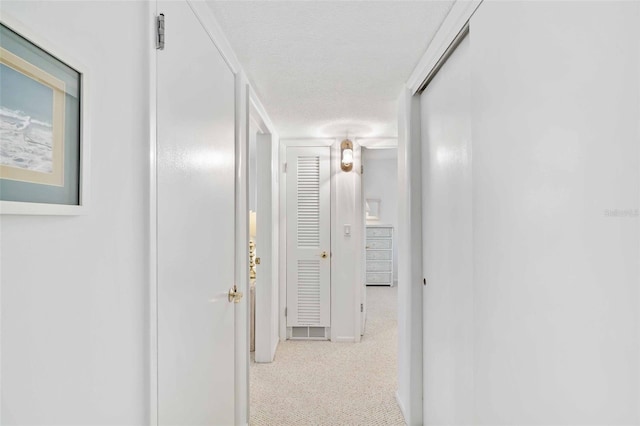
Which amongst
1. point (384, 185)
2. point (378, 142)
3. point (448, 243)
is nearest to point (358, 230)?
point (378, 142)

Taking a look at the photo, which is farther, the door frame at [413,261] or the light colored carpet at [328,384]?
the light colored carpet at [328,384]

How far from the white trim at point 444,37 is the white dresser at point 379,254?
17.3ft

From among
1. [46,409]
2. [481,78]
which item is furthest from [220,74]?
[46,409]

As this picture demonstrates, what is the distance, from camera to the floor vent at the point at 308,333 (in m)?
3.99

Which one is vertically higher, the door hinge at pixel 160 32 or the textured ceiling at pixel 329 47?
the textured ceiling at pixel 329 47

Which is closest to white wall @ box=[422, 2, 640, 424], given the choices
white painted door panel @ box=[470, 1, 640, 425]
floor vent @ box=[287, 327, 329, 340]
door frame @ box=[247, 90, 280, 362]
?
white painted door panel @ box=[470, 1, 640, 425]

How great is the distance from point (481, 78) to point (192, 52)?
1.04 meters

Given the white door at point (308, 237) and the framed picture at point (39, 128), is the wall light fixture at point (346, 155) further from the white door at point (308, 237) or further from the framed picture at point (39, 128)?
the framed picture at point (39, 128)

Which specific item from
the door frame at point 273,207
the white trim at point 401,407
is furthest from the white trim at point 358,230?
the white trim at point 401,407

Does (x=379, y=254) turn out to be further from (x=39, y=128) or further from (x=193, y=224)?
(x=39, y=128)

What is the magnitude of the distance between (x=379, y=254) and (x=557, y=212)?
6565 mm

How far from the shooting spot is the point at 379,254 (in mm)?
7332

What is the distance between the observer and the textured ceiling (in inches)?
59.8

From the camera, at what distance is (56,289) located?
71 centimetres
